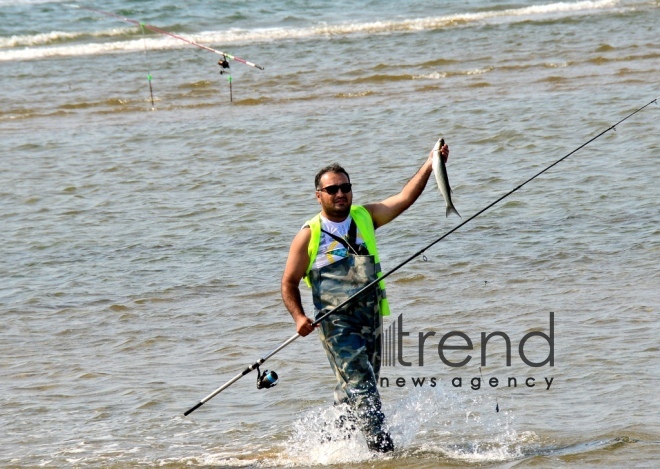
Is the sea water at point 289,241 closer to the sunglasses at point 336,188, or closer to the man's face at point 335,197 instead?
the man's face at point 335,197

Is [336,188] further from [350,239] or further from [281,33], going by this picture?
[281,33]

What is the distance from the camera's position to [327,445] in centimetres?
587

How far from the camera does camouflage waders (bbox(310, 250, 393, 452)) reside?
5.46m

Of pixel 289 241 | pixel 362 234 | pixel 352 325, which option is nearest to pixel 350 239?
pixel 362 234

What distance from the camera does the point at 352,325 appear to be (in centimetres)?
548

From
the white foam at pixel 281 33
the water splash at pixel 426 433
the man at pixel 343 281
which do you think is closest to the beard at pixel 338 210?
A: the man at pixel 343 281

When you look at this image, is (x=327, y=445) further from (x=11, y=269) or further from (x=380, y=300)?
(x=11, y=269)

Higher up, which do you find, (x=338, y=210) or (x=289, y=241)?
(x=338, y=210)

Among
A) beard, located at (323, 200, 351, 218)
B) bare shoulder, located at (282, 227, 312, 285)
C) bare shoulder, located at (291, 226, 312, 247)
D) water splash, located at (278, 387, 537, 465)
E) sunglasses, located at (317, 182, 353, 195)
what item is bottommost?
water splash, located at (278, 387, 537, 465)

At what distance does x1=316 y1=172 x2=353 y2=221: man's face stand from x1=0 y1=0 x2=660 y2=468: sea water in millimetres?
1148

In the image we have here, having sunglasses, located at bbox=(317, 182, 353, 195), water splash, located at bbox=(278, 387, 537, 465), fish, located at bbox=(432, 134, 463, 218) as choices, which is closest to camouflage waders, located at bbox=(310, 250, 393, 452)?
water splash, located at bbox=(278, 387, 537, 465)

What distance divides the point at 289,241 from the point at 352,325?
4613 millimetres

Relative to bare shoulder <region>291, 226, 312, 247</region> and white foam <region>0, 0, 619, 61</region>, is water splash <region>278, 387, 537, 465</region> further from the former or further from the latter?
white foam <region>0, 0, 619, 61</region>

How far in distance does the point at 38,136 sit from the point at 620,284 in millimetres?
10183
